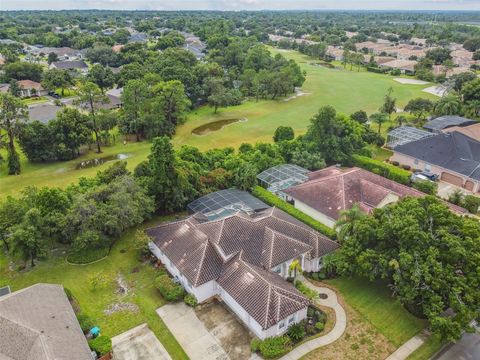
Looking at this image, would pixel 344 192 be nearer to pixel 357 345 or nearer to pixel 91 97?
pixel 357 345

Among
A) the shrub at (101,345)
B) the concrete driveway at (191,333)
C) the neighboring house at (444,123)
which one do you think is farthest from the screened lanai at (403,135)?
the shrub at (101,345)

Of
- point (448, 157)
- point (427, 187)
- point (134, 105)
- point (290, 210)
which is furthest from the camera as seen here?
point (134, 105)

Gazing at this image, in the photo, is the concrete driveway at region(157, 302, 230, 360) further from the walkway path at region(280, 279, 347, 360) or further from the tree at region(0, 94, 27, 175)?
the tree at region(0, 94, 27, 175)

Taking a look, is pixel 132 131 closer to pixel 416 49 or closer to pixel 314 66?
pixel 314 66

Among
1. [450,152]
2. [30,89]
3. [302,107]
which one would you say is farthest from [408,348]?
[30,89]

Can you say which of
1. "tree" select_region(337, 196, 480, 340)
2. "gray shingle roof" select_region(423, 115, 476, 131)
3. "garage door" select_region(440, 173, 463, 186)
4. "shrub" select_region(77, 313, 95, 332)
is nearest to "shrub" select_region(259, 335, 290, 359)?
"tree" select_region(337, 196, 480, 340)

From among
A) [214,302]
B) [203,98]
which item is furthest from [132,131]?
[214,302]
